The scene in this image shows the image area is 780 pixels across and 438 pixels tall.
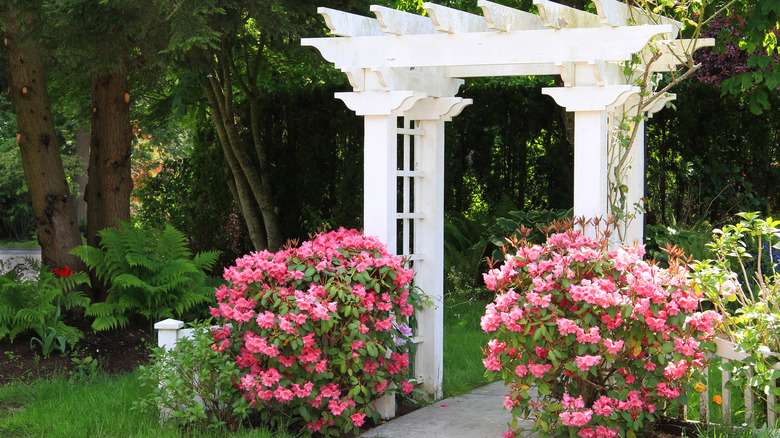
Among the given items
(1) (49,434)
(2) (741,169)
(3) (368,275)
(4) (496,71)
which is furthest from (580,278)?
(2) (741,169)

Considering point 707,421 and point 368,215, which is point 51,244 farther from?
point 707,421

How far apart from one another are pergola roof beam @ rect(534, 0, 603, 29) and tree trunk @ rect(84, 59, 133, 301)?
173 inches

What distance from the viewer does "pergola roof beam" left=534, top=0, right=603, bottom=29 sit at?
14.5ft

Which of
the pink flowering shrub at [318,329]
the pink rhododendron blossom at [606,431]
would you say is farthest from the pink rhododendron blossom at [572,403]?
the pink flowering shrub at [318,329]

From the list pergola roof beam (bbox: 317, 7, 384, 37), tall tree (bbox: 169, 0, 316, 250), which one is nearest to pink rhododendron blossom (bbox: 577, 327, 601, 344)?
pergola roof beam (bbox: 317, 7, 384, 37)

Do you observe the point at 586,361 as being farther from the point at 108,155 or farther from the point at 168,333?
the point at 108,155

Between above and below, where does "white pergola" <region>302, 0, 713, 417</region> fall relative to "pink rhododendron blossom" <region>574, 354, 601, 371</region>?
above

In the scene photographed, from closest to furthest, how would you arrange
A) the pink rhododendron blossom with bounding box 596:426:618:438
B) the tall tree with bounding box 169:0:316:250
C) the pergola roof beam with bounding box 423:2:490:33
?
1. the pink rhododendron blossom with bounding box 596:426:618:438
2. the pergola roof beam with bounding box 423:2:490:33
3. the tall tree with bounding box 169:0:316:250

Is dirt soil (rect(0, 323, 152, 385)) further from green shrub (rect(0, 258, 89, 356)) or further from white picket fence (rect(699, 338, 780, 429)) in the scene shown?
white picket fence (rect(699, 338, 780, 429))

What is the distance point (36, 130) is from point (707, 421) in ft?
19.0

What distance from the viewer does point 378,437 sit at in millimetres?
4531

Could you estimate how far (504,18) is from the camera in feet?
15.3

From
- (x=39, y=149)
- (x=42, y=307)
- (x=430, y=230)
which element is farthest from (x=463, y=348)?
(x=39, y=149)

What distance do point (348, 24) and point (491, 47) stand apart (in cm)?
88
